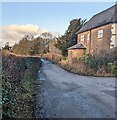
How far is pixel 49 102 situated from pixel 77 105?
1.10 metres

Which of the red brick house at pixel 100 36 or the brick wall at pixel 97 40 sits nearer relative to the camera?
the red brick house at pixel 100 36

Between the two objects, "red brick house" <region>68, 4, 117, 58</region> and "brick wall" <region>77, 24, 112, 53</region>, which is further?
"brick wall" <region>77, 24, 112, 53</region>

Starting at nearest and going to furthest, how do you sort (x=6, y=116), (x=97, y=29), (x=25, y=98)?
(x=6, y=116)
(x=25, y=98)
(x=97, y=29)

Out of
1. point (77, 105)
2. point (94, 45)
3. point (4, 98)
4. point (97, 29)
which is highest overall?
point (97, 29)

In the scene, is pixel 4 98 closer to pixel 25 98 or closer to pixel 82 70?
pixel 25 98

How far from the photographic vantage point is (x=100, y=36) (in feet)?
108

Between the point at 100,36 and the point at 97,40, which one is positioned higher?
the point at 100,36

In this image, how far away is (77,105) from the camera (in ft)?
26.6

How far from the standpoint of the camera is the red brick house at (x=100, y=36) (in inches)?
1172

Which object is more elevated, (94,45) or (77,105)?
(94,45)

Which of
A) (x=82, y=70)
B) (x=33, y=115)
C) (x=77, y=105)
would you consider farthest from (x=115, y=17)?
(x=33, y=115)

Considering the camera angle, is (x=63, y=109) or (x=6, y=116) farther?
(x=63, y=109)

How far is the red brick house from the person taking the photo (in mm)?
29775

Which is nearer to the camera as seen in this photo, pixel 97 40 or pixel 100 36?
pixel 100 36
